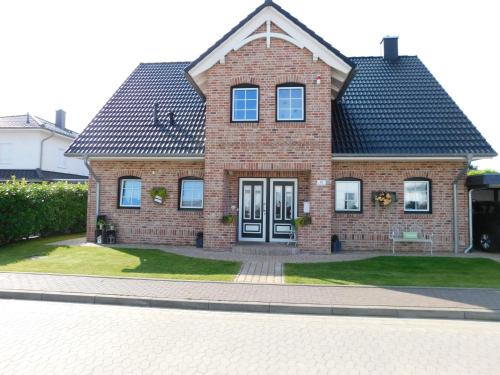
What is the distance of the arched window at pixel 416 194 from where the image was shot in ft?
42.3

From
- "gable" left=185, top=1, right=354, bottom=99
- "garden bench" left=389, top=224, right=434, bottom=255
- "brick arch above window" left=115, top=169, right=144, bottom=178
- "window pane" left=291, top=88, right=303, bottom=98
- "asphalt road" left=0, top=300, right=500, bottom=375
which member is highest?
"gable" left=185, top=1, right=354, bottom=99

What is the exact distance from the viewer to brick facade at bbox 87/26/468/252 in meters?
12.0

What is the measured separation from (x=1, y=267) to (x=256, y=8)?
10770 millimetres

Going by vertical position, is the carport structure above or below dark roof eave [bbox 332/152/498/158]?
below

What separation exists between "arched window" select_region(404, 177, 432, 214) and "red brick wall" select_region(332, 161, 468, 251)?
191mm

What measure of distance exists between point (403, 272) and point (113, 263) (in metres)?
7.67

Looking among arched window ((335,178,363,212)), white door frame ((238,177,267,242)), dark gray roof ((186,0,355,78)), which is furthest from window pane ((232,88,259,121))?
arched window ((335,178,363,212))

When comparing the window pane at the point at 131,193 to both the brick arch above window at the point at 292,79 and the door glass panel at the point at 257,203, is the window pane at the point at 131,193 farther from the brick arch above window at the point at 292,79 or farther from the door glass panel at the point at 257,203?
the brick arch above window at the point at 292,79

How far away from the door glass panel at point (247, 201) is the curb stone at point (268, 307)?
22.5 ft

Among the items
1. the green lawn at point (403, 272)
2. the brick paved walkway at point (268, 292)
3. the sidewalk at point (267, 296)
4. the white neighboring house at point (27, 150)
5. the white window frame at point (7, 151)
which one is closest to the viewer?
the sidewalk at point (267, 296)

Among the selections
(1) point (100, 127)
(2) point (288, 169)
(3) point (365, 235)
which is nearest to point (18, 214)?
(1) point (100, 127)

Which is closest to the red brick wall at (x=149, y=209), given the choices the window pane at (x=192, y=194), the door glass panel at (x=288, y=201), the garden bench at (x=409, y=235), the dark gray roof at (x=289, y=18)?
the window pane at (x=192, y=194)

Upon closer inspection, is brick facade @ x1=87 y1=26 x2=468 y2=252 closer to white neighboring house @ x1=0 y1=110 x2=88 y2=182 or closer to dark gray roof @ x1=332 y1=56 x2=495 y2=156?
dark gray roof @ x1=332 y1=56 x2=495 y2=156

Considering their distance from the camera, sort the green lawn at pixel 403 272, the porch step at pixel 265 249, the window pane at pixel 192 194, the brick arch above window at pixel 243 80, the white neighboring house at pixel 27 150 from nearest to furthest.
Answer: the green lawn at pixel 403 272, the porch step at pixel 265 249, the brick arch above window at pixel 243 80, the window pane at pixel 192 194, the white neighboring house at pixel 27 150
